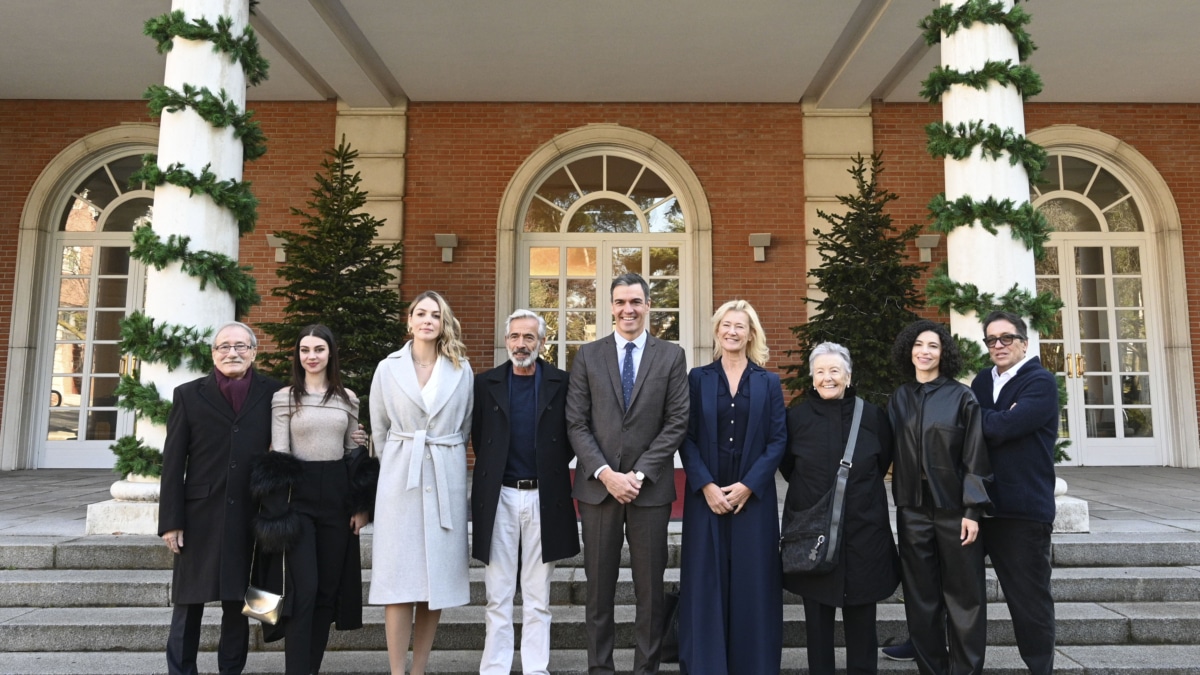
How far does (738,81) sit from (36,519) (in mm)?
7217

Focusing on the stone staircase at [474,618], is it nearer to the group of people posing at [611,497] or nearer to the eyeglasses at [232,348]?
the group of people posing at [611,497]

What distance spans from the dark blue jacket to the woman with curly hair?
15 cm

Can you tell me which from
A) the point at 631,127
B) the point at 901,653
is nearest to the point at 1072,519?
the point at 901,653

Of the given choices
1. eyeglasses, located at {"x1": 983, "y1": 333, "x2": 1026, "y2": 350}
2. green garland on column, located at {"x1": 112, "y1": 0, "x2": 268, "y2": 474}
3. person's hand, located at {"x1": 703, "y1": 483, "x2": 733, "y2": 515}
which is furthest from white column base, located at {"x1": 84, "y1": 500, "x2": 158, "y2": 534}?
eyeglasses, located at {"x1": 983, "y1": 333, "x2": 1026, "y2": 350}

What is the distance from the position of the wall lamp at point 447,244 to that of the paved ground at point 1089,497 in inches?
151

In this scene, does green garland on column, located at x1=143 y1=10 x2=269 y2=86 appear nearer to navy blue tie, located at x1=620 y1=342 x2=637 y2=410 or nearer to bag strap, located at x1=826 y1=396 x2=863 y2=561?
navy blue tie, located at x1=620 y1=342 x2=637 y2=410

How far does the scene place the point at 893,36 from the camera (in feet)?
22.0

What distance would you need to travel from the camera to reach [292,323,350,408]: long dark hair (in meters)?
2.94

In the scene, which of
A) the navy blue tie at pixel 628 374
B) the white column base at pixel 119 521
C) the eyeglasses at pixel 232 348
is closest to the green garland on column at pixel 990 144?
the navy blue tie at pixel 628 374

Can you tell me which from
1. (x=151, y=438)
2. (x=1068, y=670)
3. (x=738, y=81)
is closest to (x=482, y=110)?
(x=738, y=81)

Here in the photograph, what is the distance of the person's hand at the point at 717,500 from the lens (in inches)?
113

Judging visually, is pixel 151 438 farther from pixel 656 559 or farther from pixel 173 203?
pixel 656 559

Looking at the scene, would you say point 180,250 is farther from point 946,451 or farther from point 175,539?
point 946,451

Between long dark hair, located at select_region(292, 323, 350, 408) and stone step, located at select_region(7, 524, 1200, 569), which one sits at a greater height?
long dark hair, located at select_region(292, 323, 350, 408)
